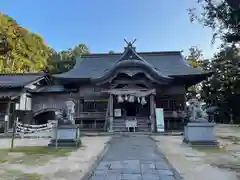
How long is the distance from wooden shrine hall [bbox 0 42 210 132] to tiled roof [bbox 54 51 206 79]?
82mm

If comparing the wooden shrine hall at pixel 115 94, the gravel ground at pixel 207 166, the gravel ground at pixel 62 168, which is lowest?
the gravel ground at pixel 207 166

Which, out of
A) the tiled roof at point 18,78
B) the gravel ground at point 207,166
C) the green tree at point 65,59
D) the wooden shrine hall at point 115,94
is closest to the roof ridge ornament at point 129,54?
the wooden shrine hall at point 115,94

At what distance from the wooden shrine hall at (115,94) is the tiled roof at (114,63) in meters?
0.08

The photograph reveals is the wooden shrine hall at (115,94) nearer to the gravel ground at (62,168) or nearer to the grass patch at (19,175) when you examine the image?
the gravel ground at (62,168)

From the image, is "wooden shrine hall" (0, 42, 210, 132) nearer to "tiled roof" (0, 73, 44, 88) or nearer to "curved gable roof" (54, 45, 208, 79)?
"curved gable roof" (54, 45, 208, 79)

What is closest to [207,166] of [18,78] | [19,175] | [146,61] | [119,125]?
[19,175]

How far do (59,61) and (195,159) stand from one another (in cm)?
2989

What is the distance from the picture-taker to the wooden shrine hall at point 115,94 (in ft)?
53.7

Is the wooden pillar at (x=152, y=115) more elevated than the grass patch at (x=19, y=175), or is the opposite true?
the wooden pillar at (x=152, y=115)

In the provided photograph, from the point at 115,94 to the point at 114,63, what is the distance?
18.8ft

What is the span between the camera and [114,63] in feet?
70.1

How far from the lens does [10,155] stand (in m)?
7.40

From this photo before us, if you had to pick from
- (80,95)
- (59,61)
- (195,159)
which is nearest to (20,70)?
(59,61)

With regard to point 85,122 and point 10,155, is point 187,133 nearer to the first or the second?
point 10,155
